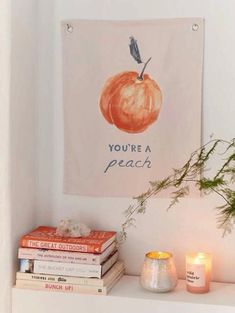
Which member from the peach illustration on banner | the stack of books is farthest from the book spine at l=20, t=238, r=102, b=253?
the peach illustration on banner

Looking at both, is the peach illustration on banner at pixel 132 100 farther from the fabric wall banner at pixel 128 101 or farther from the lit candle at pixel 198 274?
the lit candle at pixel 198 274

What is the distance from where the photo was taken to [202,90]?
1.57m

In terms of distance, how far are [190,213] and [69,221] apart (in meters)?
0.37

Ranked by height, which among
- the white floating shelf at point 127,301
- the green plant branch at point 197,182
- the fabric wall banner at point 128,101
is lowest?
the white floating shelf at point 127,301

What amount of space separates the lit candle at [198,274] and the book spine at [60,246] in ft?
0.88

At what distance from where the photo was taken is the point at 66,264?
149cm

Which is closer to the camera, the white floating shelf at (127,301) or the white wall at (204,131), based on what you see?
the white floating shelf at (127,301)

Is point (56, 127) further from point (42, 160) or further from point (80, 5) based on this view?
point (80, 5)

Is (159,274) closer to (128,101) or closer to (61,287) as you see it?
(61,287)

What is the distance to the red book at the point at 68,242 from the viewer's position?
4.87 ft

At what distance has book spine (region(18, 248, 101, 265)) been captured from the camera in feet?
4.84

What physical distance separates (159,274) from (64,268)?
0.27m

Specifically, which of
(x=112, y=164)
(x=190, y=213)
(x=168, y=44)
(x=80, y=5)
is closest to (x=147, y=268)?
(x=190, y=213)

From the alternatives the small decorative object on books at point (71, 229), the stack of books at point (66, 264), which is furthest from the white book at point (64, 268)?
the small decorative object on books at point (71, 229)
